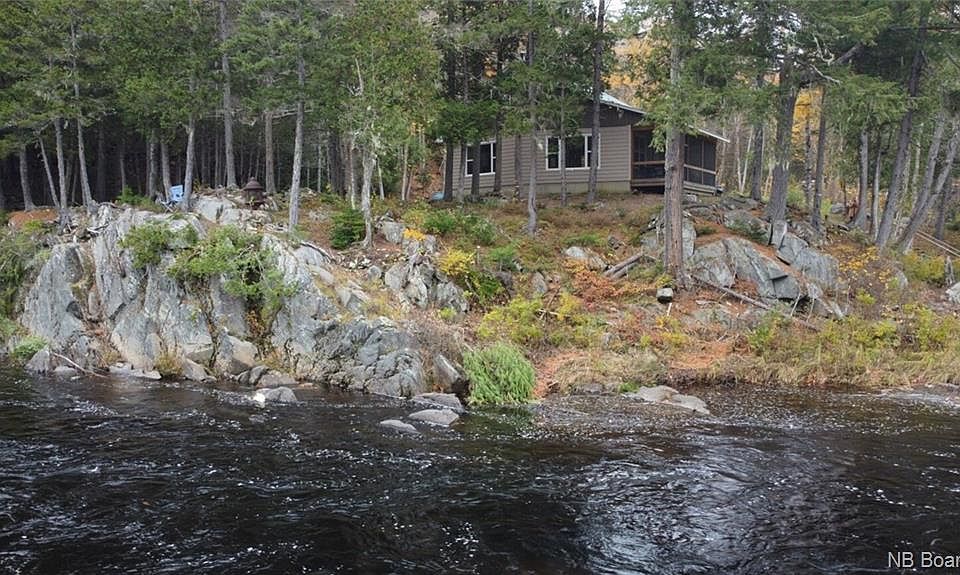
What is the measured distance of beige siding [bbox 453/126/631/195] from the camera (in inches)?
1273

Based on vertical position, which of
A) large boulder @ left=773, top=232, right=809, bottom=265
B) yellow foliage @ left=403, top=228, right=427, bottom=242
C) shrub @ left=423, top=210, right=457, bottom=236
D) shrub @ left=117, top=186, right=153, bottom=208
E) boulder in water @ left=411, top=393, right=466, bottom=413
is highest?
shrub @ left=117, top=186, right=153, bottom=208

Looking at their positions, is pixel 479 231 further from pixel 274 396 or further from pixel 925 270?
pixel 925 270

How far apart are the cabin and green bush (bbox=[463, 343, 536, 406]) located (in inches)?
648

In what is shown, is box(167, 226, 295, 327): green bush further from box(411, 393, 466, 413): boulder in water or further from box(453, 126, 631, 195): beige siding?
box(453, 126, 631, 195): beige siding

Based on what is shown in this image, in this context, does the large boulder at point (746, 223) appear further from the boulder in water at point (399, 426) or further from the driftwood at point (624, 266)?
the boulder in water at point (399, 426)

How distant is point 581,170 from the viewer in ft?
108

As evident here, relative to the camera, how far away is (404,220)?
78.4 ft

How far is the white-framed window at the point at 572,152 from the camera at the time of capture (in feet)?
107

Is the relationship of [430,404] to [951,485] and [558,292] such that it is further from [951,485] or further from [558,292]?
[951,485]

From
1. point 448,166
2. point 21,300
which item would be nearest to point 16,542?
point 21,300

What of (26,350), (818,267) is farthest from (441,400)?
(818,267)

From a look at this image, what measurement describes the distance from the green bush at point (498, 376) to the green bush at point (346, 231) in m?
7.77

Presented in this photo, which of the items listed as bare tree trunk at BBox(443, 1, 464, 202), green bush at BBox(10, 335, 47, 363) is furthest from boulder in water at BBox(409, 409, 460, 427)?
bare tree trunk at BBox(443, 1, 464, 202)

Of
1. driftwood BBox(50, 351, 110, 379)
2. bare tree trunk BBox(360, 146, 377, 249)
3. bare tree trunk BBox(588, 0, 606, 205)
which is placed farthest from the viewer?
bare tree trunk BBox(588, 0, 606, 205)
